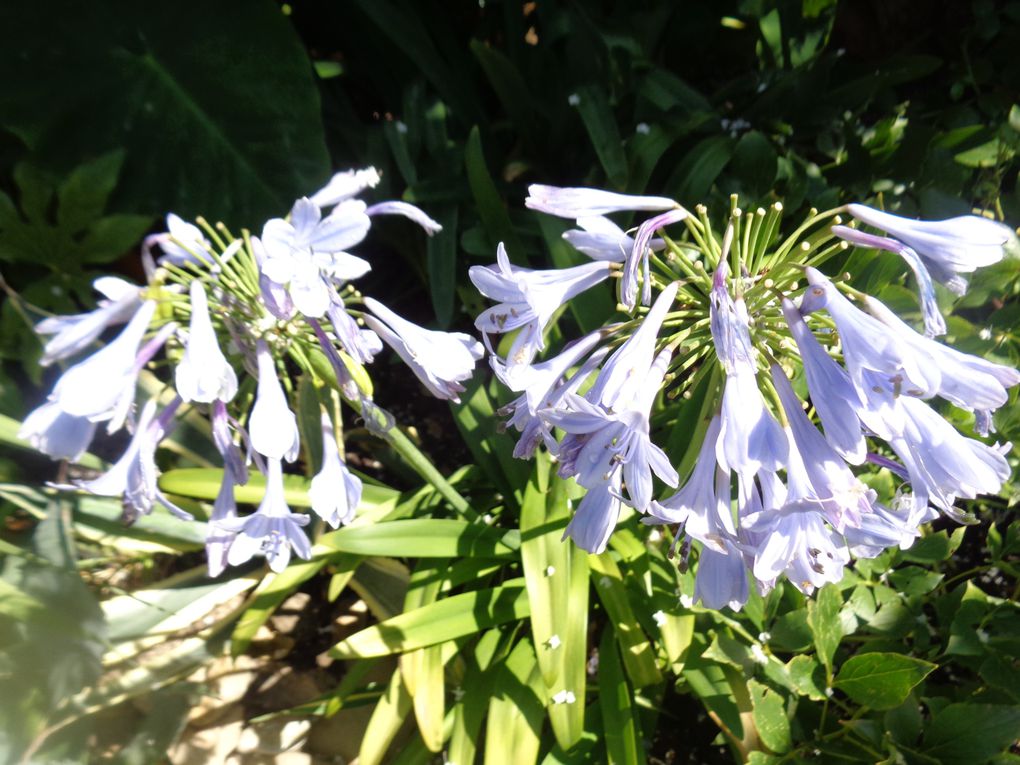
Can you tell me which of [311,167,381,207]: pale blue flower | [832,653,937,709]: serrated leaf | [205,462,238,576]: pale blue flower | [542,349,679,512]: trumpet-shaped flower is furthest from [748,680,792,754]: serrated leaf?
[311,167,381,207]: pale blue flower

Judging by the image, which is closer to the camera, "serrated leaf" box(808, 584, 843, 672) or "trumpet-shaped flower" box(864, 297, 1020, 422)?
"trumpet-shaped flower" box(864, 297, 1020, 422)

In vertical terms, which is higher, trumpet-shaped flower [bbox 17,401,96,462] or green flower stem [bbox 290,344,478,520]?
green flower stem [bbox 290,344,478,520]

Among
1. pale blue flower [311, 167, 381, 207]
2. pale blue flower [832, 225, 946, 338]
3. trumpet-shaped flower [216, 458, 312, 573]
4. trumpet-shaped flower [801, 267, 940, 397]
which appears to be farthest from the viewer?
pale blue flower [311, 167, 381, 207]

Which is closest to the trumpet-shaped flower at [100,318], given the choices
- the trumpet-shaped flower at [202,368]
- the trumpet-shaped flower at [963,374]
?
the trumpet-shaped flower at [202,368]

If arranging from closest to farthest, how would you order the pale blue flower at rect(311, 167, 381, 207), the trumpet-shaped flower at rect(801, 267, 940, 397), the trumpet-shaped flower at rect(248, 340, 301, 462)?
the trumpet-shaped flower at rect(801, 267, 940, 397) < the trumpet-shaped flower at rect(248, 340, 301, 462) < the pale blue flower at rect(311, 167, 381, 207)

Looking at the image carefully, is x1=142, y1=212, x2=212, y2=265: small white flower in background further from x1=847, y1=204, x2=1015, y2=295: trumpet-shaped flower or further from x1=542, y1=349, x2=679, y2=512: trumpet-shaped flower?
x1=847, y1=204, x2=1015, y2=295: trumpet-shaped flower

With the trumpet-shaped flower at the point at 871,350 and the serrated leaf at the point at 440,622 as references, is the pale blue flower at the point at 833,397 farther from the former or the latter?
the serrated leaf at the point at 440,622
